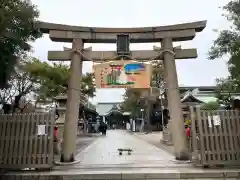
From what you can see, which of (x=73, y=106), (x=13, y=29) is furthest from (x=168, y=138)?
(x=13, y=29)

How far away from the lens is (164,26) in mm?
10031

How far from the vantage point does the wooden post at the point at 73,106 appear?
9.14 metres

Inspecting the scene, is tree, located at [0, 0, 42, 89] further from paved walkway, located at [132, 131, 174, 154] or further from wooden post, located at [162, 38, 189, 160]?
paved walkway, located at [132, 131, 174, 154]

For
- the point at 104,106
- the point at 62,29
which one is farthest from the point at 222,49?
the point at 104,106

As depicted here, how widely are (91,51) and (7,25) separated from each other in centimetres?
358

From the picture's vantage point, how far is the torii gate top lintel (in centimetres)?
984

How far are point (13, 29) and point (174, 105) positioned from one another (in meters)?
6.00

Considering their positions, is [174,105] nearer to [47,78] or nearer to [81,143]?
[81,143]

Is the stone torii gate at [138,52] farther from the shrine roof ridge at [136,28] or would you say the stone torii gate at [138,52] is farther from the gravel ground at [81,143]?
the gravel ground at [81,143]

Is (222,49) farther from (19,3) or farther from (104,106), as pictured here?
(104,106)

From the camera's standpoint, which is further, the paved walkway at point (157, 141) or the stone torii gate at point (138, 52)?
the paved walkway at point (157, 141)

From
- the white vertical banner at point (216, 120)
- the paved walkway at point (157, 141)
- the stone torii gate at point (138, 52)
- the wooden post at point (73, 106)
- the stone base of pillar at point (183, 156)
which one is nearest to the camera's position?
the white vertical banner at point (216, 120)

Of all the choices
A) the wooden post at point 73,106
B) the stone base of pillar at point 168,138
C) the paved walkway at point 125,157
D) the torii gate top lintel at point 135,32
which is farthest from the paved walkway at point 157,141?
the torii gate top lintel at point 135,32

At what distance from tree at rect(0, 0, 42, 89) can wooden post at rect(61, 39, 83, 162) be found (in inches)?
73.2
